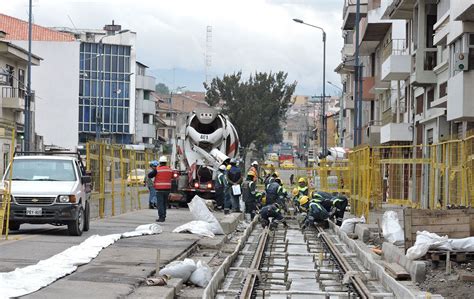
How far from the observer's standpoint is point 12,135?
65.4 feet

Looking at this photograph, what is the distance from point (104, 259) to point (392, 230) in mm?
7369

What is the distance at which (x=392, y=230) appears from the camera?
22.0 m

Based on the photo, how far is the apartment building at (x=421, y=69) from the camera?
33344 mm

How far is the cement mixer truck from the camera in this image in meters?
39.6

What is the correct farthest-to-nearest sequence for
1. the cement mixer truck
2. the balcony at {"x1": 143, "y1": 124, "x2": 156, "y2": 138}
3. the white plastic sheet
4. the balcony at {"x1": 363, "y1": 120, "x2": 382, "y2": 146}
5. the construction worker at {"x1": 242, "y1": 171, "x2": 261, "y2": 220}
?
the balcony at {"x1": 143, "y1": 124, "x2": 156, "y2": 138} → the balcony at {"x1": 363, "y1": 120, "x2": 382, "y2": 146} → the cement mixer truck → the construction worker at {"x1": 242, "y1": 171, "x2": 261, "y2": 220} → the white plastic sheet

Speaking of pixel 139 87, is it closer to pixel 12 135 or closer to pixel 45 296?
pixel 12 135

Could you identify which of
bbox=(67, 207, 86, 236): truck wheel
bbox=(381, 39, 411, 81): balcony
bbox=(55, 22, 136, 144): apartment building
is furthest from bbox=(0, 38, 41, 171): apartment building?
bbox=(55, 22, 136, 144): apartment building

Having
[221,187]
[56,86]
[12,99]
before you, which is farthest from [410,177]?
[56,86]

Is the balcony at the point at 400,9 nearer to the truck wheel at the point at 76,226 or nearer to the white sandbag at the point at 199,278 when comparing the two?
the truck wheel at the point at 76,226

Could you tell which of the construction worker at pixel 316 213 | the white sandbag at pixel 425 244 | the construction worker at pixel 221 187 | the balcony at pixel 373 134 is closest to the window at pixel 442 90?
the construction worker at pixel 221 187

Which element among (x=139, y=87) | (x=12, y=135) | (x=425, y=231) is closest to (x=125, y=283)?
(x=425, y=231)

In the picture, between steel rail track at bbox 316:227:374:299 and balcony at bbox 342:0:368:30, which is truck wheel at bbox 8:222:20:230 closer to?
steel rail track at bbox 316:227:374:299

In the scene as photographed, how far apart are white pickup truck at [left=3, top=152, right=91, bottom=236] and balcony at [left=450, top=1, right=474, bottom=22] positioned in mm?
13029

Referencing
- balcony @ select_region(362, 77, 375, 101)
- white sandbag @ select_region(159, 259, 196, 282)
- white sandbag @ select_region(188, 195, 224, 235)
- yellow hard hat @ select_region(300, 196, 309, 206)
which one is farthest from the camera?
balcony @ select_region(362, 77, 375, 101)
